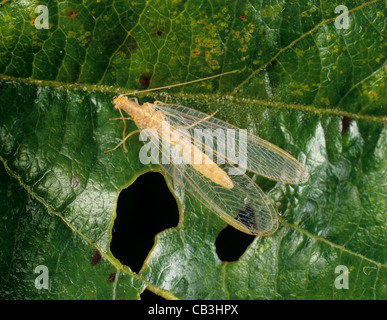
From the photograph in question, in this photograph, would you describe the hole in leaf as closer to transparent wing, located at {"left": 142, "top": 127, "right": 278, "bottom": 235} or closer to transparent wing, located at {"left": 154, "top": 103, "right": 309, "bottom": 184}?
transparent wing, located at {"left": 142, "top": 127, "right": 278, "bottom": 235}

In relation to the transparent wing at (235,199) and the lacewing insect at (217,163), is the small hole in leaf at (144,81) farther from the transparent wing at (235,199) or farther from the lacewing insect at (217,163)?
the transparent wing at (235,199)

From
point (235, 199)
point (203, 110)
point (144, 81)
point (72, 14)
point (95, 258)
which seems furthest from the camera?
point (235, 199)

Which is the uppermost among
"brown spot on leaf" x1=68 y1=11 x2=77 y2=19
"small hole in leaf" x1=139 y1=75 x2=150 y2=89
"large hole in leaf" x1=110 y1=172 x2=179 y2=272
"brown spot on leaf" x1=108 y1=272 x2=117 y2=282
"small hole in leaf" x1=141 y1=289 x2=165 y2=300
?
"brown spot on leaf" x1=68 y1=11 x2=77 y2=19

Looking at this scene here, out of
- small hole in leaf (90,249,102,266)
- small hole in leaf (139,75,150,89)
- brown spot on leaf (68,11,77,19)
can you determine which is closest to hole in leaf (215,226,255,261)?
small hole in leaf (90,249,102,266)

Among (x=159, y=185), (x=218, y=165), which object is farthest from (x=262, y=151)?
(x=159, y=185)

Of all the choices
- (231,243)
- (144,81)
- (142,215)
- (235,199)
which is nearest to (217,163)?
(235,199)

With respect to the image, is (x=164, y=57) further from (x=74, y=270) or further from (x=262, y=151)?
(x=74, y=270)

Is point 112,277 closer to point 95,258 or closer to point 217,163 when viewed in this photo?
point 95,258
